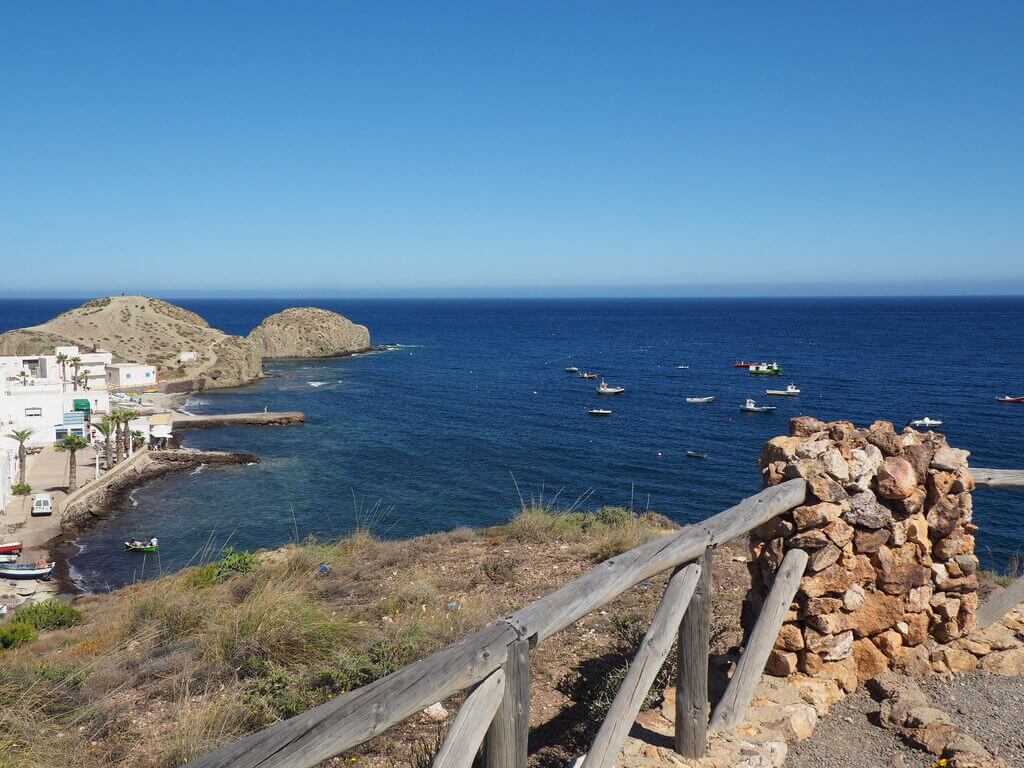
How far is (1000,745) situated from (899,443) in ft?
6.36

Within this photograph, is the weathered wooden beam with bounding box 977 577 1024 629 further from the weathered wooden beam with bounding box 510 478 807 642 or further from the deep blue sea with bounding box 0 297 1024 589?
the deep blue sea with bounding box 0 297 1024 589

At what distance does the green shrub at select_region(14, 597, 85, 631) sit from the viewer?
11.8m

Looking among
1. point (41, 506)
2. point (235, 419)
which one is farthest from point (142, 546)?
point (235, 419)

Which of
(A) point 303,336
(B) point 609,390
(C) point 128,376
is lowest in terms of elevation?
(B) point 609,390

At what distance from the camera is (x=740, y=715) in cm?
438

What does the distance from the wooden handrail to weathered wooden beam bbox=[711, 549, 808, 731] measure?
2.22ft

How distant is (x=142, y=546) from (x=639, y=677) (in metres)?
29.6

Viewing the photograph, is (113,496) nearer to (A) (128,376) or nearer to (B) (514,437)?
(B) (514,437)

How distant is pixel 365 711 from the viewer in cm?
260

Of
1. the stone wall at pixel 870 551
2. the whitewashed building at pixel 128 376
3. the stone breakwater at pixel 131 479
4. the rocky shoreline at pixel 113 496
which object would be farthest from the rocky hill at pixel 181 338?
the stone wall at pixel 870 551

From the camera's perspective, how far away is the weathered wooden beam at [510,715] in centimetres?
310

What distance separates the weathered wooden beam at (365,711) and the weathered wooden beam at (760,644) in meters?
2.03

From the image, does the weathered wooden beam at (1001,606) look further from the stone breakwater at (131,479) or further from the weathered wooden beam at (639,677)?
the stone breakwater at (131,479)

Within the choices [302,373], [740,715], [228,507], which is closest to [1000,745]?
[740,715]
